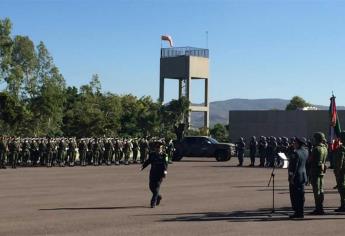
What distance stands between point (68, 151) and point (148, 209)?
22.4m

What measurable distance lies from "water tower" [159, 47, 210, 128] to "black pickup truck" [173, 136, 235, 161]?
4434 cm

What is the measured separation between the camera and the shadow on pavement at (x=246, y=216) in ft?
46.5

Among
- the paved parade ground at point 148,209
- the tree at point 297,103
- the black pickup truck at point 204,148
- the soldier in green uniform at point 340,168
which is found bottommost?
the paved parade ground at point 148,209

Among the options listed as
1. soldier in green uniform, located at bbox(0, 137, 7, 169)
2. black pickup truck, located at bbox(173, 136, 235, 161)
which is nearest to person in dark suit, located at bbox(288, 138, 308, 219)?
soldier in green uniform, located at bbox(0, 137, 7, 169)

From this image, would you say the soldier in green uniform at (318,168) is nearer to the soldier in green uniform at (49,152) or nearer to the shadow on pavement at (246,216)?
the shadow on pavement at (246,216)

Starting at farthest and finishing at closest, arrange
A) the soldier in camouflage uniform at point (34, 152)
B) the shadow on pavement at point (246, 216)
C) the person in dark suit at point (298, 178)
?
the soldier in camouflage uniform at point (34, 152), the person in dark suit at point (298, 178), the shadow on pavement at point (246, 216)

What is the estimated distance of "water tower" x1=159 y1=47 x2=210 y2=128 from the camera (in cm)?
9081

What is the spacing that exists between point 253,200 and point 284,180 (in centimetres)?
896

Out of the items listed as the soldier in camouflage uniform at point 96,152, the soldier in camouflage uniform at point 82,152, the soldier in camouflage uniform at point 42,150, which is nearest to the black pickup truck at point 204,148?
the soldier in camouflage uniform at point 96,152

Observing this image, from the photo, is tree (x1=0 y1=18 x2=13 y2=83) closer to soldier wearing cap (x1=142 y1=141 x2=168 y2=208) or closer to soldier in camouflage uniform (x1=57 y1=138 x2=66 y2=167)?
soldier in camouflage uniform (x1=57 y1=138 x2=66 y2=167)

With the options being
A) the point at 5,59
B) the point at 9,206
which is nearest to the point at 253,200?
the point at 9,206

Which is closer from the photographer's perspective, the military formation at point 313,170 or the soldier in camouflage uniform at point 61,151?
the military formation at point 313,170

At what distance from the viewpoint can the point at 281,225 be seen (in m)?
13.5

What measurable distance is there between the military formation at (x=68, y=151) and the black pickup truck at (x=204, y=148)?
12.2 feet
